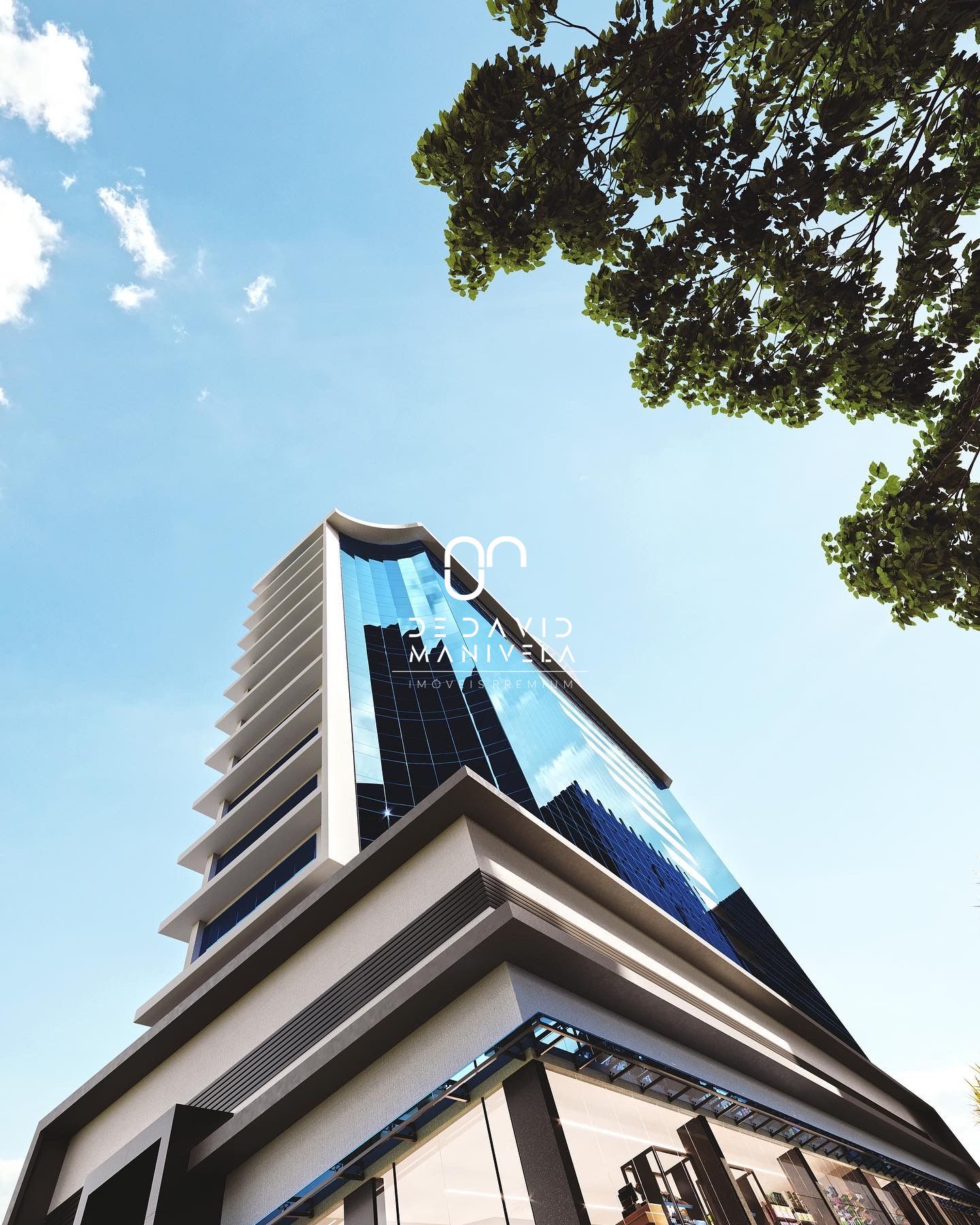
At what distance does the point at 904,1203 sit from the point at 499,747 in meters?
15.0

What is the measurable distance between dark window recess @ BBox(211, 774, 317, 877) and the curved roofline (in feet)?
62.8

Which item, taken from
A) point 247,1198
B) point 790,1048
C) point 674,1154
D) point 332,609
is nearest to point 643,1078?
point 674,1154

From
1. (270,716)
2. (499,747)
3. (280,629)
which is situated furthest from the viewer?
(280,629)

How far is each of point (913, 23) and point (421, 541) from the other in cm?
3657

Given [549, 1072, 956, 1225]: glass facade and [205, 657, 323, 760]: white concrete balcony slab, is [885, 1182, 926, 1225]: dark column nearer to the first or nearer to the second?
[549, 1072, 956, 1225]: glass facade

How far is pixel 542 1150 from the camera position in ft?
24.2

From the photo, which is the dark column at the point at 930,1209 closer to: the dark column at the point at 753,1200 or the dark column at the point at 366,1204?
the dark column at the point at 753,1200

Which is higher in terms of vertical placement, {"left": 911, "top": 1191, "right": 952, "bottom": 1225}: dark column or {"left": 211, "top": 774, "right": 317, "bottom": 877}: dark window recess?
{"left": 211, "top": 774, "right": 317, "bottom": 877}: dark window recess

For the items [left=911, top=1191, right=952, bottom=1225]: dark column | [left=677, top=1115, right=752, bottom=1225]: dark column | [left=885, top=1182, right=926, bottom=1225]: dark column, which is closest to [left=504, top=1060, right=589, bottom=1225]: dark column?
[left=677, top=1115, right=752, bottom=1225]: dark column

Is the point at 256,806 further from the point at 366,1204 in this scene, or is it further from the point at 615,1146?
the point at 615,1146

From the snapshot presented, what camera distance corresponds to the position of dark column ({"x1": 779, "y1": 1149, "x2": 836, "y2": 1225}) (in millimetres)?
11500

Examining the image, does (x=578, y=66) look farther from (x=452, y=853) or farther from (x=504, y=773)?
(x=504, y=773)

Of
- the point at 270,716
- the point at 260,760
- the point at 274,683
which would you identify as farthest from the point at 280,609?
the point at 260,760

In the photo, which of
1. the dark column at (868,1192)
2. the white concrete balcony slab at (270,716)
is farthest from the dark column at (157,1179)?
the white concrete balcony slab at (270,716)
